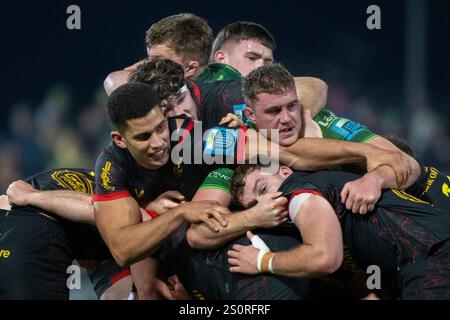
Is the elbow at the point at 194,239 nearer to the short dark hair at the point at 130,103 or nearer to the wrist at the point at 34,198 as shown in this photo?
the short dark hair at the point at 130,103

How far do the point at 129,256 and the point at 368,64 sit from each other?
5663 millimetres

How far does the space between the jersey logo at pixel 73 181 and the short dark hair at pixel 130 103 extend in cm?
80

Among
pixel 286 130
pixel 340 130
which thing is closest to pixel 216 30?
pixel 340 130

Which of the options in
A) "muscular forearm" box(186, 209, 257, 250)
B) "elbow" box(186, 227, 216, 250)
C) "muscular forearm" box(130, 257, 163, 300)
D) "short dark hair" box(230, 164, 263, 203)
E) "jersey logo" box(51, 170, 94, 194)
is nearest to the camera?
"muscular forearm" box(186, 209, 257, 250)

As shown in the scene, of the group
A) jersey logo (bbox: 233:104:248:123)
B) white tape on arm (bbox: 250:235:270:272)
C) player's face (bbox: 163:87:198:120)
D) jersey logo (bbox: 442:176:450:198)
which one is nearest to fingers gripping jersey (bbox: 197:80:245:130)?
jersey logo (bbox: 233:104:248:123)

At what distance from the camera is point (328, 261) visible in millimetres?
4098

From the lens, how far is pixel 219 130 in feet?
15.6

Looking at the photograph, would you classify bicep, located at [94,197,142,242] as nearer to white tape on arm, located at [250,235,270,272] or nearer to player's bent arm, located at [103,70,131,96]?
white tape on arm, located at [250,235,270,272]

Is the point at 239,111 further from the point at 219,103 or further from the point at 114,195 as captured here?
the point at 114,195

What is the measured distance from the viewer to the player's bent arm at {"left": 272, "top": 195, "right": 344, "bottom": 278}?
161 inches

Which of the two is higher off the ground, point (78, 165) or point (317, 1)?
point (317, 1)

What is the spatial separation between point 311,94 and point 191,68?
945mm

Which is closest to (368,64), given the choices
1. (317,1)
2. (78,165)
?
(317,1)
